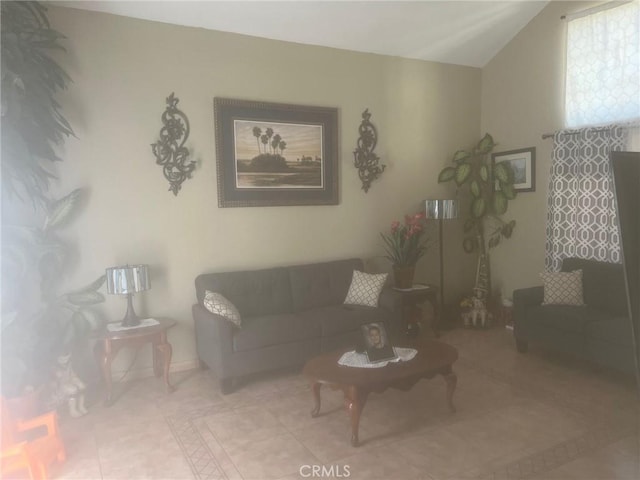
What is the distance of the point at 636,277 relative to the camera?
0.93 metres

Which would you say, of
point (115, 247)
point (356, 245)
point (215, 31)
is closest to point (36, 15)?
point (215, 31)

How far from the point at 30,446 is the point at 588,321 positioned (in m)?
4.03

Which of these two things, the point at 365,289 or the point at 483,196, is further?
the point at 483,196

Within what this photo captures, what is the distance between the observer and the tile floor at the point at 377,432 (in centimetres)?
254

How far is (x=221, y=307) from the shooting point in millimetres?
3691

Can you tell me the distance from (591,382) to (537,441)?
3.99 feet

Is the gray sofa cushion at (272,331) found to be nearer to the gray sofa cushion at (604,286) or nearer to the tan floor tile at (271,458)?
the tan floor tile at (271,458)

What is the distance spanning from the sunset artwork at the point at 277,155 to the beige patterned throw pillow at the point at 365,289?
1.06 m

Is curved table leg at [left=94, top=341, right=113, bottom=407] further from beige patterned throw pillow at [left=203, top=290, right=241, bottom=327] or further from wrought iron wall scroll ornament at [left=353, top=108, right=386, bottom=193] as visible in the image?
wrought iron wall scroll ornament at [left=353, top=108, right=386, bottom=193]

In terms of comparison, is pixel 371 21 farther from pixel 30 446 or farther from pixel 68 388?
pixel 30 446

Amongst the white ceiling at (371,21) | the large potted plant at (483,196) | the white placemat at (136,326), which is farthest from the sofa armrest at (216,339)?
the large potted plant at (483,196)

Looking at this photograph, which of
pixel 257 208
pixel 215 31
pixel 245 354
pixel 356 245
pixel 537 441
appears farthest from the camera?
pixel 356 245

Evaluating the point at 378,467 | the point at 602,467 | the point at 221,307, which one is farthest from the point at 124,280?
the point at 602,467

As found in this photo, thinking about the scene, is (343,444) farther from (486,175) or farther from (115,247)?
(486,175)
